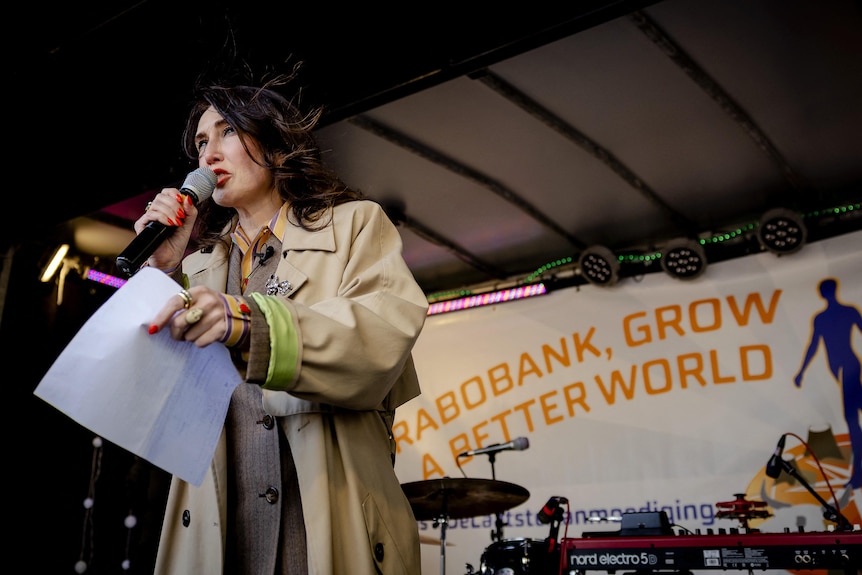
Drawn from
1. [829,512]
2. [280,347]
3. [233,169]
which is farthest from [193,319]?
[829,512]

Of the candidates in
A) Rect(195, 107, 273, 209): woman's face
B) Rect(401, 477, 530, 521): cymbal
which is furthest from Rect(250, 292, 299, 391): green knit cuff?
Rect(401, 477, 530, 521): cymbal

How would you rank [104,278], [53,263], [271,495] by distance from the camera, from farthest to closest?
1. [104,278]
2. [53,263]
3. [271,495]

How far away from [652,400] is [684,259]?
3.60 feet

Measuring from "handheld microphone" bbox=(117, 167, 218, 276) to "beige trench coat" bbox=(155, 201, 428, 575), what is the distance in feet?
0.71

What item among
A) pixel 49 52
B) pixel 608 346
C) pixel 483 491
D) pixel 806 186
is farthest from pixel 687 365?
pixel 49 52

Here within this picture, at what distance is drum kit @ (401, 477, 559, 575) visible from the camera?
3.89m

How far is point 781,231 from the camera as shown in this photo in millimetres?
5047

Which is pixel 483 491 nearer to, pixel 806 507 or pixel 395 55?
pixel 806 507

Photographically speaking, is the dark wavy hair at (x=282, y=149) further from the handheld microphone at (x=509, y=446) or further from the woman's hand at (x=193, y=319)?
the handheld microphone at (x=509, y=446)

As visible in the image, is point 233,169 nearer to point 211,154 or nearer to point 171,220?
point 211,154

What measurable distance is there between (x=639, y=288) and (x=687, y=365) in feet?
2.41

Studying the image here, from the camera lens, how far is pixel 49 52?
343 cm

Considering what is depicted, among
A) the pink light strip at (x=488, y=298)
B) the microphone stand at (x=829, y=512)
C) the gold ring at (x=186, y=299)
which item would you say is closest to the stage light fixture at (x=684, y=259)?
the pink light strip at (x=488, y=298)

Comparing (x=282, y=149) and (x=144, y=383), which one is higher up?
(x=282, y=149)
